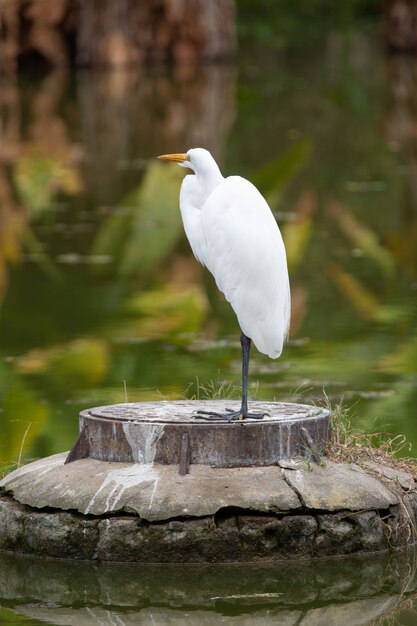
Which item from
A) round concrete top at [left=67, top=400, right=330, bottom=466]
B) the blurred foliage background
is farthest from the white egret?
the blurred foliage background

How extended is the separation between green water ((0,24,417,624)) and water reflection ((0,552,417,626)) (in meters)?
0.02

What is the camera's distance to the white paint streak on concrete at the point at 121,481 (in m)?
5.44

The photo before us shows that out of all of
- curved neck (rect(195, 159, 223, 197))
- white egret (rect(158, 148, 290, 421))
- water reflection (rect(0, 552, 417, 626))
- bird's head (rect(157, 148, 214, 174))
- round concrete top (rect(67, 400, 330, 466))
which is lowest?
water reflection (rect(0, 552, 417, 626))

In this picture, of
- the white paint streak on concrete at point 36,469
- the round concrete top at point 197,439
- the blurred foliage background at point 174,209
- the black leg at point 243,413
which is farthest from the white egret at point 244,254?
the blurred foliage background at point 174,209

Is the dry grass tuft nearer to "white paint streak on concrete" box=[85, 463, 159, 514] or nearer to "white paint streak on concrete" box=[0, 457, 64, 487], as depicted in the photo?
"white paint streak on concrete" box=[85, 463, 159, 514]

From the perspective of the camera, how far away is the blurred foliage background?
892cm

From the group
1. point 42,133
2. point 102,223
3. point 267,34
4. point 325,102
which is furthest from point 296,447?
point 267,34

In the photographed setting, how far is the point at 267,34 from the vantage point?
125 ft

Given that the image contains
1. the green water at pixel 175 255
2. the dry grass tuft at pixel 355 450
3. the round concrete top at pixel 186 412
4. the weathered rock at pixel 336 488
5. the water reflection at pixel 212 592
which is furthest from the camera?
the green water at pixel 175 255

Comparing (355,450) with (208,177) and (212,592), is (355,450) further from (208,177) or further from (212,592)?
(208,177)

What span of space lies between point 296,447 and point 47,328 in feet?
17.8

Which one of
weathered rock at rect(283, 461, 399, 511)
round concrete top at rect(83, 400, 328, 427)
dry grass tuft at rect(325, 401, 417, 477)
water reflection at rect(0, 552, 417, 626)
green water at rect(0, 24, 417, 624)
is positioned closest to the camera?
water reflection at rect(0, 552, 417, 626)

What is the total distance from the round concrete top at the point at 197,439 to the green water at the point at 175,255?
456 millimetres

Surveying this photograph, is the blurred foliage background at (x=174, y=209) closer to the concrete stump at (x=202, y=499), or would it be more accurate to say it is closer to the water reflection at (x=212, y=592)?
the concrete stump at (x=202, y=499)
